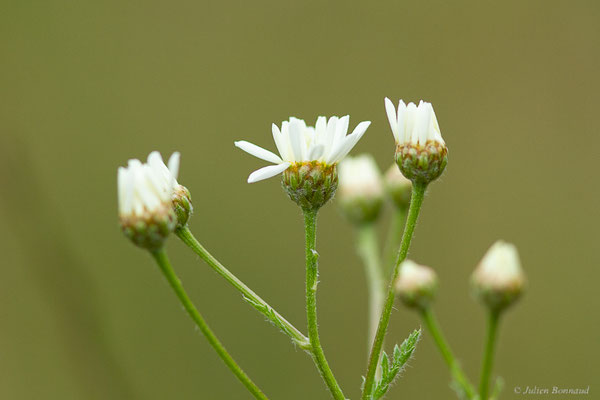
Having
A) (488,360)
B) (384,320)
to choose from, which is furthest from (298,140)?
(488,360)

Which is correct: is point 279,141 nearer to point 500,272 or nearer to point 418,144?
point 418,144

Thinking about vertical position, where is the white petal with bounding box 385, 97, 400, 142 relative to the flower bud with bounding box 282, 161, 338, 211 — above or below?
above

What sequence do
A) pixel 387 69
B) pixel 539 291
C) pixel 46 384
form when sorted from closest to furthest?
1. pixel 46 384
2. pixel 539 291
3. pixel 387 69

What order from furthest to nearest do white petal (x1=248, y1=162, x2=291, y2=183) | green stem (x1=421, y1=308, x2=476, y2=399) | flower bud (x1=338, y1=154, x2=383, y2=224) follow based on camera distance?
flower bud (x1=338, y1=154, x2=383, y2=224), green stem (x1=421, y1=308, x2=476, y2=399), white petal (x1=248, y1=162, x2=291, y2=183)

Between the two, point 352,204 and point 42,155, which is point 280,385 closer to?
point 352,204

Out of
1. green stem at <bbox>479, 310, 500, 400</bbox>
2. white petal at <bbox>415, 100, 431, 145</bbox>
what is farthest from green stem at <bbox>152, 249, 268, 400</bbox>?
white petal at <bbox>415, 100, 431, 145</bbox>

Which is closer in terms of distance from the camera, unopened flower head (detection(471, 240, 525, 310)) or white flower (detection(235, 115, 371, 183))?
white flower (detection(235, 115, 371, 183))

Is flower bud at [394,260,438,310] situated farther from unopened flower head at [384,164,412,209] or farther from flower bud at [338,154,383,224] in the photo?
flower bud at [338,154,383,224]

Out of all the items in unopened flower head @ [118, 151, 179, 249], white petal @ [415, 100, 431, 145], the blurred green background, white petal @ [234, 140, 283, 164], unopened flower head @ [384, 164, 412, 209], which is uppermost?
the blurred green background

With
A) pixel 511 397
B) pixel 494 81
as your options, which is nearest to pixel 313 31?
pixel 494 81
